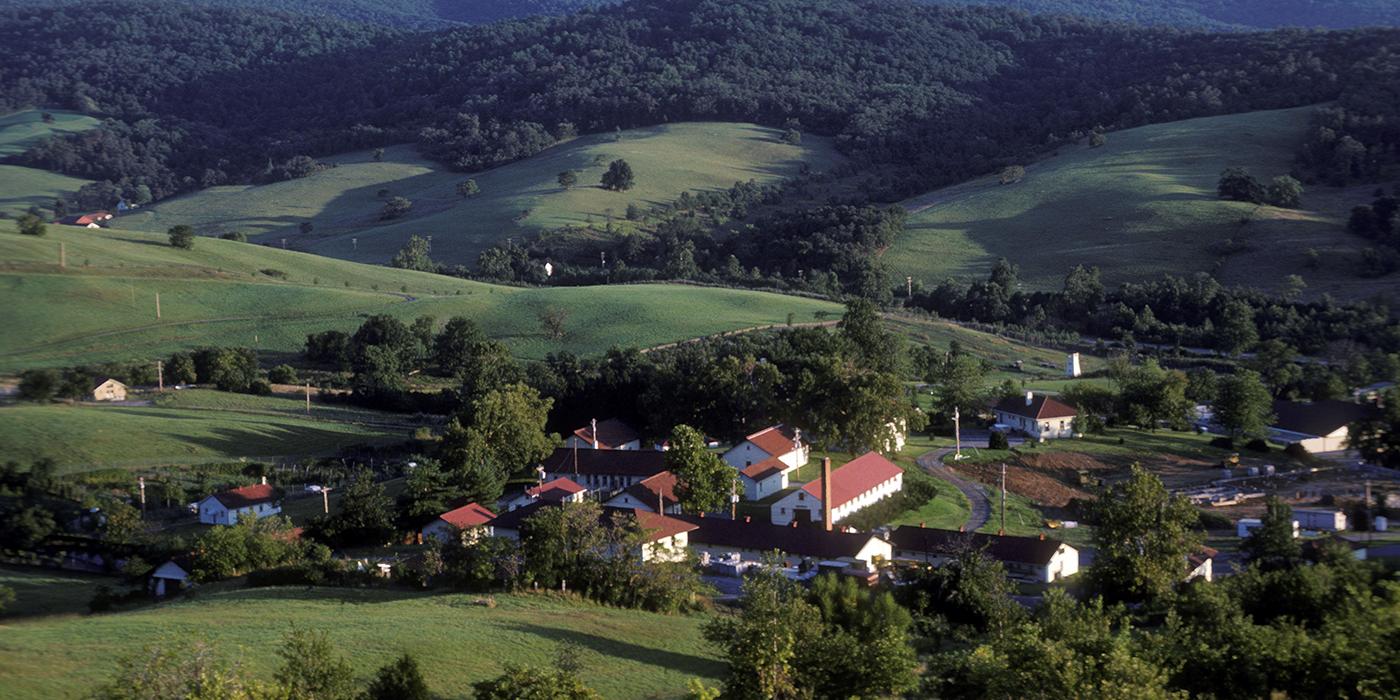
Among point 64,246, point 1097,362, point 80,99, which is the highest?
point 80,99

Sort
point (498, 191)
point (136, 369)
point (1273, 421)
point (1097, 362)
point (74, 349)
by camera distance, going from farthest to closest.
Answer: point (498, 191) < point (1097, 362) < point (74, 349) < point (136, 369) < point (1273, 421)

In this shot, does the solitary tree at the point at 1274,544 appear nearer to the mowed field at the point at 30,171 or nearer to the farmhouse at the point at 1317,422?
the farmhouse at the point at 1317,422

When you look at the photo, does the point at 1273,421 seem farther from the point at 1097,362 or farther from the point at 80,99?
the point at 80,99

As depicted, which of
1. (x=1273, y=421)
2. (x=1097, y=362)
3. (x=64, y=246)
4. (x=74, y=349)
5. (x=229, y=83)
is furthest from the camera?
(x=229, y=83)

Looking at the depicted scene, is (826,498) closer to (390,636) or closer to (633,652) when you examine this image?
(633,652)

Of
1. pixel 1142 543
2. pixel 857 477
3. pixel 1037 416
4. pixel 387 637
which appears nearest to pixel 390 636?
pixel 387 637

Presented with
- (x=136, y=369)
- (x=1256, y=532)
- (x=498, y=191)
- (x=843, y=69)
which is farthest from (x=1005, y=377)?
(x=843, y=69)
